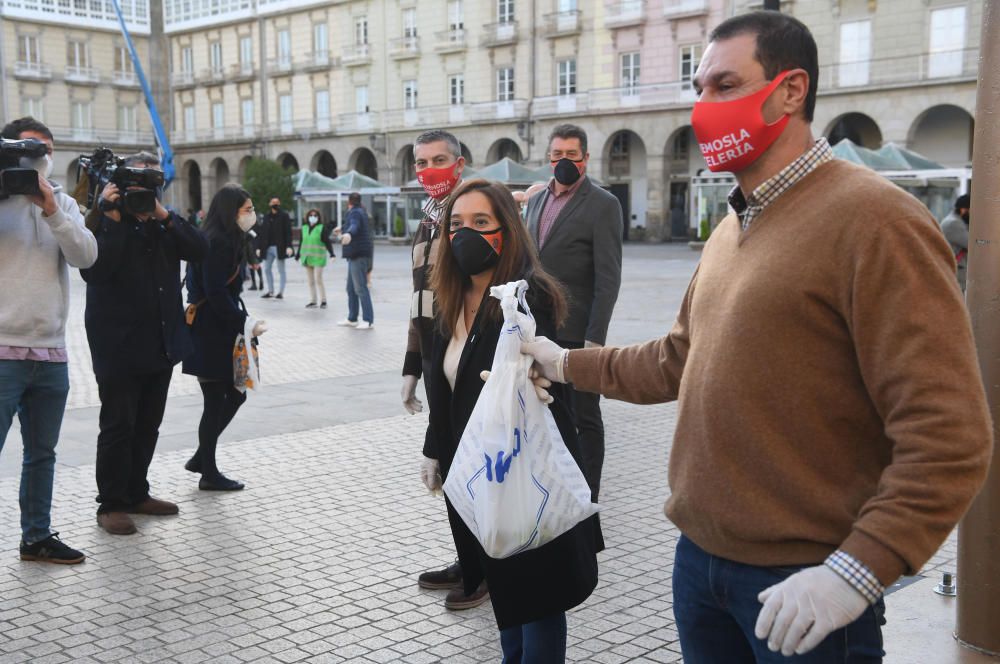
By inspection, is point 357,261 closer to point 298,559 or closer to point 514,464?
point 298,559

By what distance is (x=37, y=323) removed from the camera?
468 cm

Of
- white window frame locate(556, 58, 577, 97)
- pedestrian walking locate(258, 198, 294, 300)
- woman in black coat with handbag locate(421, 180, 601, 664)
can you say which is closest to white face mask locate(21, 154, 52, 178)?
woman in black coat with handbag locate(421, 180, 601, 664)

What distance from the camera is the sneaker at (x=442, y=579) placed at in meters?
4.51

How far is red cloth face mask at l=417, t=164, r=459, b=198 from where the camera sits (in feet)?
16.5

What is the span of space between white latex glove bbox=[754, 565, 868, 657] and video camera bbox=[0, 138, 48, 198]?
3.89 m

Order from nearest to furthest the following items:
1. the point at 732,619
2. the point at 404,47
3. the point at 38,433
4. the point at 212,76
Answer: the point at 732,619 < the point at 38,433 < the point at 404,47 < the point at 212,76

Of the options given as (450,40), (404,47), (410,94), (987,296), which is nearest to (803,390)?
(987,296)

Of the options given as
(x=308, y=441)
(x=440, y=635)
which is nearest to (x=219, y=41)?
(x=308, y=441)

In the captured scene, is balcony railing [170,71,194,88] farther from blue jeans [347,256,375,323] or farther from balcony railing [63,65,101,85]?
blue jeans [347,256,375,323]

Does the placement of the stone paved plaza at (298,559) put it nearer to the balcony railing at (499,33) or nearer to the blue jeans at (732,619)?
the blue jeans at (732,619)

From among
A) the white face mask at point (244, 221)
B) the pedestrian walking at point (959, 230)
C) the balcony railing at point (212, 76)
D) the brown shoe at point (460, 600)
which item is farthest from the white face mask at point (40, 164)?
the balcony railing at point (212, 76)

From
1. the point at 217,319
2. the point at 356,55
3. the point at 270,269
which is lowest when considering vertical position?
the point at 270,269

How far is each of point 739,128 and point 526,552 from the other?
1491mm

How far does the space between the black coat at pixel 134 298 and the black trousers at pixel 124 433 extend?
0.37 ft
